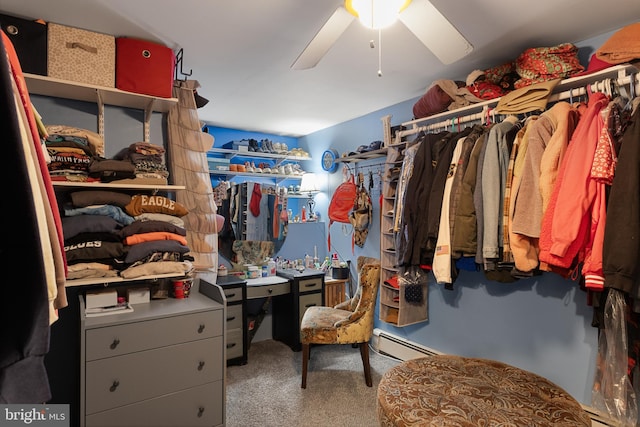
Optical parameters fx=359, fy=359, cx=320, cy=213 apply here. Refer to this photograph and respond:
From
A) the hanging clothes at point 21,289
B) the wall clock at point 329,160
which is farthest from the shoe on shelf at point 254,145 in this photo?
the hanging clothes at point 21,289

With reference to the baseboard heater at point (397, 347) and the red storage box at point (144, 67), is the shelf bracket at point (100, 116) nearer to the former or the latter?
the red storage box at point (144, 67)

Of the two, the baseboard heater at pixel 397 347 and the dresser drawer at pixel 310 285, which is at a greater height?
the dresser drawer at pixel 310 285

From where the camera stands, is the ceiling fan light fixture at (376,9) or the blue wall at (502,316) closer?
the ceiling fan light fixture at (376,9)

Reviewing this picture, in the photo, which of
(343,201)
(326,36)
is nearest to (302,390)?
(343,201)

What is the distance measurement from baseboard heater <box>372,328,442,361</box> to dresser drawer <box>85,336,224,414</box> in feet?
6.02

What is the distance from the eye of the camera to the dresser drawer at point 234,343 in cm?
316

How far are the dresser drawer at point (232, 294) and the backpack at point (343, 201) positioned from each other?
1.31m

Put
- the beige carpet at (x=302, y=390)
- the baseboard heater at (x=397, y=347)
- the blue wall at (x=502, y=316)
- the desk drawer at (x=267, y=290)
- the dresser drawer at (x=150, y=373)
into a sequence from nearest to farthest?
the dresser drawer at (x=150, y=373) < the blue wall at (x=502, y=316) < the beige carpet at (x=302, y=390) < the baseboard heater at (x=397, y=347) < the desk drawer at (x=267, y=290)

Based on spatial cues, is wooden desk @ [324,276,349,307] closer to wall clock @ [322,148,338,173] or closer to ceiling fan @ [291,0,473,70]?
wall clock @ [322,148,338,173]

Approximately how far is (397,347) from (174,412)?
2.08m

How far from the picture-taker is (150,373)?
5.92 ft

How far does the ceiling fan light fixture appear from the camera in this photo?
141 centimetres

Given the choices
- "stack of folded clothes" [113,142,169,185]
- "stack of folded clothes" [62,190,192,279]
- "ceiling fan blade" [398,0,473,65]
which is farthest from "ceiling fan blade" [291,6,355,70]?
"stack of folded clothes" [62,190,192,279]

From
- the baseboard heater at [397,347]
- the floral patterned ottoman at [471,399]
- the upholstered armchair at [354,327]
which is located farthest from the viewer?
the baseboard heater at [397,347]
